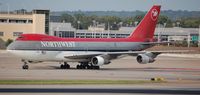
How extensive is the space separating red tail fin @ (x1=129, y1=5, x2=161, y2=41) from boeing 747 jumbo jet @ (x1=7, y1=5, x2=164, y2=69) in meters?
0.11

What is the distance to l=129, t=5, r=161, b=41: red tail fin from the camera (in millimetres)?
63688

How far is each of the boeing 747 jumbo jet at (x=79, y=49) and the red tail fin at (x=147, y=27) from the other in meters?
0.11

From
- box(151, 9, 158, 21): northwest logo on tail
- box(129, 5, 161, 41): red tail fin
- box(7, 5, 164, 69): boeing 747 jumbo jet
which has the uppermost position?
box(151, 9, 158, 21): northwest logo on tail

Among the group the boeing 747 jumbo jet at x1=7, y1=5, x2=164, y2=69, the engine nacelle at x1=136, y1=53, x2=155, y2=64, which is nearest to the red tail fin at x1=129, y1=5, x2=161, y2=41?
the boeing 747 jumbo jet at x1=7, y1=5, x2=164, y2=69

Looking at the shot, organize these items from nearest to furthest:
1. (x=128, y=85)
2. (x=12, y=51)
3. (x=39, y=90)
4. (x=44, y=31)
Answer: (x=39, y=90) < (x=128, y=85) < (x=12, y=51) < (x=44, y=31)

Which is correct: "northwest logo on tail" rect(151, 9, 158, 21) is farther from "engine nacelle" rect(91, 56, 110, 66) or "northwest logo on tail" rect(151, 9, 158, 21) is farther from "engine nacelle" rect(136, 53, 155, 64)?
"engine nacelle" rect(91, 56, 110, 66)

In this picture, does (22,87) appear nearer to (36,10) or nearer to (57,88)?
(57,88)

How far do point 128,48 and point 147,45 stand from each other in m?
2.70

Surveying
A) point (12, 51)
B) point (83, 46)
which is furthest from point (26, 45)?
point (83, 46)

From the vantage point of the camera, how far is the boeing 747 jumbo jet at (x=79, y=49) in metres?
58.0

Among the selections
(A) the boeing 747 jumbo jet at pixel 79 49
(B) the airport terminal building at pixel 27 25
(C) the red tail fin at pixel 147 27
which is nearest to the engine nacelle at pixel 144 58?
(A) the boeing 747 jumbo jet at pixel 79 49

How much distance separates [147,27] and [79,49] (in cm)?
905

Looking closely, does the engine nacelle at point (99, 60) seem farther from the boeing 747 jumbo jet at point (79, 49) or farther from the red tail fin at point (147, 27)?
the red tail fin at point (147, 27)

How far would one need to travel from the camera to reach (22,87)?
114ft
